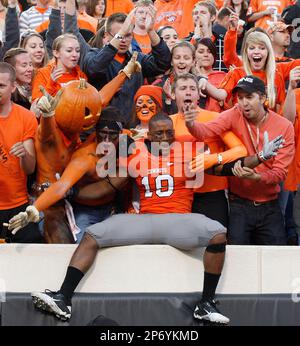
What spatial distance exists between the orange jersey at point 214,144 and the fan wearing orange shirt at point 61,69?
108cm

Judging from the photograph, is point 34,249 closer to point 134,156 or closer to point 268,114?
point 134,156

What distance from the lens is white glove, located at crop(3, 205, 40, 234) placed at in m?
6.29

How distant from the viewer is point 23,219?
6.30 metres

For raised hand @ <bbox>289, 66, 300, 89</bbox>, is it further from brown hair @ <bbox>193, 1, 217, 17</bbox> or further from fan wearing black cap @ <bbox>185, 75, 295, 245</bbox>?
brown hair @ <bbox>193, 1, 217, 17</bbox>

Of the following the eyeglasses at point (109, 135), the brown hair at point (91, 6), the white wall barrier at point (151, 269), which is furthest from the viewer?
the brown hair at point (91, 6)

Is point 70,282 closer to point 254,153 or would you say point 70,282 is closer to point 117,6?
point 254,153

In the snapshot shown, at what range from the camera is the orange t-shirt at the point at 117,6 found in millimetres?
10172

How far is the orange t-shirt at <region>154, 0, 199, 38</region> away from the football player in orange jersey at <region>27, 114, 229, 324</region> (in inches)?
121

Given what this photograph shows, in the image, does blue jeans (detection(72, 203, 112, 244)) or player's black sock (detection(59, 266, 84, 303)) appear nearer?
player's black sock (detection(59, 266, 84, 303))

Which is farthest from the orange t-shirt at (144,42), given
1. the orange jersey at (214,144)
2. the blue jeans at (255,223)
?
the blue jeans at (255,223)

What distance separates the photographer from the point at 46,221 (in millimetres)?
6879

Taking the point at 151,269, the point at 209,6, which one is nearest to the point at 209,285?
the point at 151,269

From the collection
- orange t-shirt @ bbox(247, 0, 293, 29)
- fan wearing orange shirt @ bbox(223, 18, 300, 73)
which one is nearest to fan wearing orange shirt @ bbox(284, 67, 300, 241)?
fan wearing orange shirt @ bbox(223, 18, 300, 73)

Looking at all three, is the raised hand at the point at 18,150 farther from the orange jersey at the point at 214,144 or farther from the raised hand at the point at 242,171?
the raised hand at the point at 242,171
